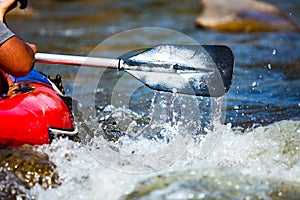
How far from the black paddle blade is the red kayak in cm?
67

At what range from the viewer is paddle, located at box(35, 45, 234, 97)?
4023mm

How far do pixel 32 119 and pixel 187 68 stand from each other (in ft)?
3.68

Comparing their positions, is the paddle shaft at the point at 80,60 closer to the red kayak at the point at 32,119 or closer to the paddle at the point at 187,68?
the paddle at the point at 187,68

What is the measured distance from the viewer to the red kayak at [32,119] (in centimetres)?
335

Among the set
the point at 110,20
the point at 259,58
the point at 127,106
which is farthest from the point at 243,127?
the point at 110,20

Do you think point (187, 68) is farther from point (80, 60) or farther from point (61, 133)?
point (61, 133)

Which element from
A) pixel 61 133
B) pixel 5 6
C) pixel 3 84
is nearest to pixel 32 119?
pixel 61 133

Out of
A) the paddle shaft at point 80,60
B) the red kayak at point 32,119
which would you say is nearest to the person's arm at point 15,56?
the red kayak at point 32,119

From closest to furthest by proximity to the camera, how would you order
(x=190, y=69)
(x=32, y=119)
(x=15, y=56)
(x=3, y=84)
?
(x=15, y=56) < (x=32, y=119) < (x=3, y=84) < (x=190, y=69)

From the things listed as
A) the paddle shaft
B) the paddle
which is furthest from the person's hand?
the paddle

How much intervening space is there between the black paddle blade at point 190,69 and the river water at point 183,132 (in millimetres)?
269

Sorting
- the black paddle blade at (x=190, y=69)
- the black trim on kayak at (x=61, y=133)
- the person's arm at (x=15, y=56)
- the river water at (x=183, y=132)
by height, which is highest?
the person's arm at (x=15, y=56)

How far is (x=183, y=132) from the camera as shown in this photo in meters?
3.98

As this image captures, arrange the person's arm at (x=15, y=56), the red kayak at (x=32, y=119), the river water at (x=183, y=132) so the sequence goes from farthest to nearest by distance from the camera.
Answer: the red kayak at (x=32, y=119)
the person's arm at (x=15, y=56)
the river water at (x=183, y=132)
